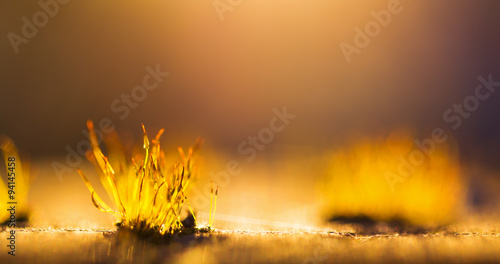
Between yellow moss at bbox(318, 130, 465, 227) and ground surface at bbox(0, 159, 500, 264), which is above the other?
yellow moss at bbox(318, 130, 465, 227)

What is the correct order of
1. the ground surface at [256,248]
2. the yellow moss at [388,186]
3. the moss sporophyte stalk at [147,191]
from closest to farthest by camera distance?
1. the ground surface at [256,248]
2. the moss sporophyte stalk at [147,191]
3. the yellow moss at [388,186]

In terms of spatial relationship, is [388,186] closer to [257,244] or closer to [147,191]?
[257,244]

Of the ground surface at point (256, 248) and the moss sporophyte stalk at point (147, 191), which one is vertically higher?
the moss sporophyte stalk at point (147, 191)

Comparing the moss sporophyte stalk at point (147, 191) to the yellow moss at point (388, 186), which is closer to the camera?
the moss sporophyte stalk at point (147, 191)

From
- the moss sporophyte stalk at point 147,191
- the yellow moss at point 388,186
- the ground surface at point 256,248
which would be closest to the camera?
the ground surface at point 256,248

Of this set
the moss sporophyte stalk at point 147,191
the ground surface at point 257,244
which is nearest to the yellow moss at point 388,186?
the ground surface at point 257,244

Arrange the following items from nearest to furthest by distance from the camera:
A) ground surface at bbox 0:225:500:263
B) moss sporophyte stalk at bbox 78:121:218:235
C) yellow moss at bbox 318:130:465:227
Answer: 1. ground surface at bbox 0:225:500:263
2. moss sporophyte stalk at bbox 78:121:218:235
3. yellow moss at bbox 318:130:465:227

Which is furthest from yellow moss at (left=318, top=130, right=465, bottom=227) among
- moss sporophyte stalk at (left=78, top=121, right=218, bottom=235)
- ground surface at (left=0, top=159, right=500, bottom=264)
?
moss sporophyte stalk at (left=78, top=121, right=218, bottom=235)

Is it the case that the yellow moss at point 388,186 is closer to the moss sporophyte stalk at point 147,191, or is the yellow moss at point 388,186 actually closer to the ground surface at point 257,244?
the ground surface at point 257,244

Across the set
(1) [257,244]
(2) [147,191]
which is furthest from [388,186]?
(2) [147,191]

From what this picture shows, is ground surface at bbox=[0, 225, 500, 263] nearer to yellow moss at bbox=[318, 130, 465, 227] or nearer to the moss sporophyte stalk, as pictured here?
the moss sporophyte stalk

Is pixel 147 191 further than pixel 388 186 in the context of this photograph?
No
